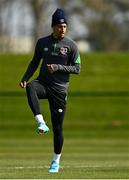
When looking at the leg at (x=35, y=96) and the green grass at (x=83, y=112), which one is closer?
the leg at (x=35, y=96)

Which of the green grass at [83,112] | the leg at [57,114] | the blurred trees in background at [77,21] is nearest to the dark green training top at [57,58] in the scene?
the leg at [57,114]

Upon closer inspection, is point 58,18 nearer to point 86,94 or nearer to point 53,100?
point 53,100

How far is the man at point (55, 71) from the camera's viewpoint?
43.3ft

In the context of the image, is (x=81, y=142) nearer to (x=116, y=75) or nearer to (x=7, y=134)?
(x=7, y=134)

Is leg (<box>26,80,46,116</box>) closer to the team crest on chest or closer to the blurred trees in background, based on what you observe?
the team crest on chest

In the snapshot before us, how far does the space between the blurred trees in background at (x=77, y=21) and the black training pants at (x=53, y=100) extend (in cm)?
4343

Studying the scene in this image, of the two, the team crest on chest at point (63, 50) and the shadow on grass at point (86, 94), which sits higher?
the team crest on chest at point (63, 50)

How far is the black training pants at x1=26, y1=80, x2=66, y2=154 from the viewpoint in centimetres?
1314

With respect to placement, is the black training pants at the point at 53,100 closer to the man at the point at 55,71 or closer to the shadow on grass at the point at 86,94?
the man at the point at 55,71

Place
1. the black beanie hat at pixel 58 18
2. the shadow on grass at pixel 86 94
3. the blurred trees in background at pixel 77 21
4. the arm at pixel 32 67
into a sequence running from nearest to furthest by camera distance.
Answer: the black beanie hat at pixel 58 18 < the arm at pixel 32 67 < the shadow on grass at pixel 86 94 < the blurred trees in background at pixel 77 21

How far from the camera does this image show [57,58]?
13352 mm

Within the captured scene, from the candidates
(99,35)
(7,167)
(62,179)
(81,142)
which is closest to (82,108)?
(81,142)

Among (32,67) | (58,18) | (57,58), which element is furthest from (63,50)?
(32,67)

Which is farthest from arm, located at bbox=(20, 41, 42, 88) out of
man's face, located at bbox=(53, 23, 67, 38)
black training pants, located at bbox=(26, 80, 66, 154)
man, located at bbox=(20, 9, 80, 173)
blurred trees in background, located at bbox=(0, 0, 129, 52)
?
blurred trees in background, located at bbox=(0, 0, 129, 52)
